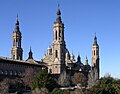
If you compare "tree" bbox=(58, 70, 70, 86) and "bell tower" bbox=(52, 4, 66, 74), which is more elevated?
"bell tower" bbox=(52, 4, 66, 74)

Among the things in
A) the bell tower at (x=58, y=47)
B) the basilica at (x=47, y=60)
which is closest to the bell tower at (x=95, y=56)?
the basilica at (x=47, y=60)

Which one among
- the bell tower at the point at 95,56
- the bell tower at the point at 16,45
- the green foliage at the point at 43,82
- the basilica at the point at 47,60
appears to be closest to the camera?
the green foliage at the point at 43,82

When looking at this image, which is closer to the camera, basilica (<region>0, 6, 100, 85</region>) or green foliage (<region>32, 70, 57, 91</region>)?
→ green foliage (<region>32, 70, 57, 91</region>)

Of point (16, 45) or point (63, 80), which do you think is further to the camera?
point (16, 45)

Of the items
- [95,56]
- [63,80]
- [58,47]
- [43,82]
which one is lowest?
[43,82]

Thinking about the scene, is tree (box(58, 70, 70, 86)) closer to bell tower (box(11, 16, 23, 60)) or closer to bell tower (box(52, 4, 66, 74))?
bell tower (box(52, 4, 66, 74))

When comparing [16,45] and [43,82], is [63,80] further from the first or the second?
[43,82]

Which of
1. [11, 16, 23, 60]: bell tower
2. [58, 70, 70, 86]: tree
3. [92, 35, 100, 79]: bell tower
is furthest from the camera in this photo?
[92, 35, 100, 79]: bell tower

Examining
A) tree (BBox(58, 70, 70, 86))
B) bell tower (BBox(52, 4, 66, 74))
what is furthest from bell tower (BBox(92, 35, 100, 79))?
tree (BBox(58, 70, 70, 86))

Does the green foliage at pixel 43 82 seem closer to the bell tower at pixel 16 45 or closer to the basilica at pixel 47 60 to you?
the basilica at pixel 47 60

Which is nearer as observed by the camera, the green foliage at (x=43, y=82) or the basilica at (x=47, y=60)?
the green foliage at (x=43, y=82)

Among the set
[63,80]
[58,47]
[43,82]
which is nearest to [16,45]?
[58,47]

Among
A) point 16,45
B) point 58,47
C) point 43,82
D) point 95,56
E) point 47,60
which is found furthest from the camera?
point 95,56

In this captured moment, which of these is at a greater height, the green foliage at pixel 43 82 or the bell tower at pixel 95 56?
the bell tower at pixel 95 56
